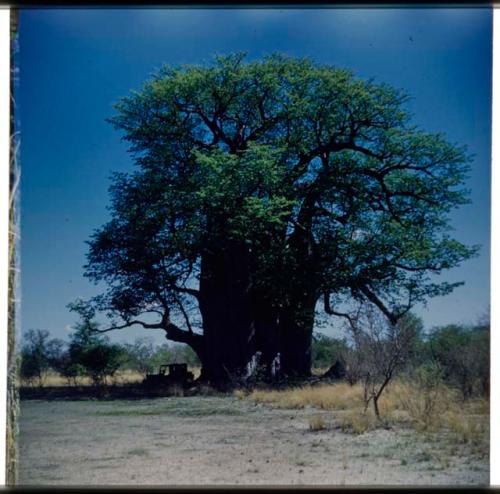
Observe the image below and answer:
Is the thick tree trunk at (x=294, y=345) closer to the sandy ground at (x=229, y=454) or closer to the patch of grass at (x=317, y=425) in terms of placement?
the sandy ground at (x=229, y=454)

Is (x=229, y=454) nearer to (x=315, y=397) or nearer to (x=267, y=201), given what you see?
(x=315, y=397)

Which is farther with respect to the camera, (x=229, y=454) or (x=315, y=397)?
(x=315, y=397)

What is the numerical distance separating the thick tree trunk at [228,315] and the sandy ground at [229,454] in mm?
6120

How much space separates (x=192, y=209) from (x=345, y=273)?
4.65 meters

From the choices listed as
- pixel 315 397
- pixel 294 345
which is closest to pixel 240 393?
pixel 315 397

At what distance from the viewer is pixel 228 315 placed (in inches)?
758

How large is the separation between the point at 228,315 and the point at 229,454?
10.2m

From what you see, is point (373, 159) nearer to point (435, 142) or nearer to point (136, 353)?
point (435, 142)

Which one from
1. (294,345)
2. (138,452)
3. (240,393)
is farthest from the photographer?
(294,345)

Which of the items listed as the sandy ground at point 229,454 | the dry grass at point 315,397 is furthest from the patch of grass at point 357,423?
the dry grass at point 315,397

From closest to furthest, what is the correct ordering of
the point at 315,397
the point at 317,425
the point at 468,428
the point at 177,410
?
the point at 468,428
the point at 317,425
the point at 177,410
the point at 315,397

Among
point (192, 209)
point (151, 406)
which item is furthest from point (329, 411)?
point (192, 209)

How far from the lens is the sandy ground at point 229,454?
791 centimetres

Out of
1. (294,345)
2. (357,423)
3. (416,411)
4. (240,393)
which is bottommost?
(240,393)
